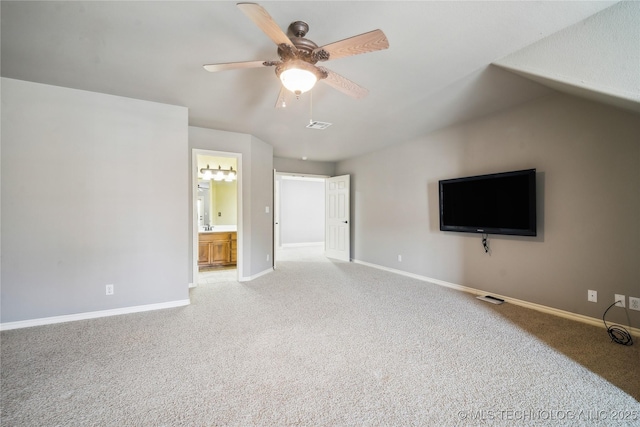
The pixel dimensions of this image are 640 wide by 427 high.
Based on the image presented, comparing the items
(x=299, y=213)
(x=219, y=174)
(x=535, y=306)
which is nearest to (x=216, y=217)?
(x=219, y=174)

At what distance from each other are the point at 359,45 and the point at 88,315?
3.88 meters

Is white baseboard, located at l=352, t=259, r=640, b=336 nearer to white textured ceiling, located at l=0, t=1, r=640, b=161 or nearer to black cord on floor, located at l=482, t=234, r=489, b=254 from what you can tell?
black cord on floor, located at l=482, t=234, r=489, b=254

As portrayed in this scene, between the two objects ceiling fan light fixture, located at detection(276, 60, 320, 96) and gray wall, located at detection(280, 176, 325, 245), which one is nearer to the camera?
ceiling fan light fixture, located at detection(276, 60, 320, 96)

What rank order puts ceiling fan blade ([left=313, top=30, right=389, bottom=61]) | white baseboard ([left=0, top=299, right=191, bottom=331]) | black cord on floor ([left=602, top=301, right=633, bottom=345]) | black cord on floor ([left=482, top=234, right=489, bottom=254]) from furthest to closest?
1. black cord on floor ([left=482, top=234, right=489, bottom=254])
2. white baseboard ([left=0, top=299, right=191, bottom=331])
3. black cord on floor ([left=602, top=301, right=633, bottom=345])
4. ceiling fan blade ([left=313, top=30, right=389, bottom=61])

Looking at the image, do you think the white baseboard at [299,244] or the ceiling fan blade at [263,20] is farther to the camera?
the white baseboard at [299,244]

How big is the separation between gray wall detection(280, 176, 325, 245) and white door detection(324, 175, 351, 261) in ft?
7.93

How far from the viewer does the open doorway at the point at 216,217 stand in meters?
4.43

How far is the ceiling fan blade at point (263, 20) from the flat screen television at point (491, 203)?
10.4 ft

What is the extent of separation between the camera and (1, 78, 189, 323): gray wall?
2828 mm

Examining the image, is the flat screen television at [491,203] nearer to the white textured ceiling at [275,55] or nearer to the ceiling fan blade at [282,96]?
the white textured ceiling at [275,55]

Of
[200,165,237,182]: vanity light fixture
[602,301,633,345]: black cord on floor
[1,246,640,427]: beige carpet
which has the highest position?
[200,165,237,182]: vanity light fixture

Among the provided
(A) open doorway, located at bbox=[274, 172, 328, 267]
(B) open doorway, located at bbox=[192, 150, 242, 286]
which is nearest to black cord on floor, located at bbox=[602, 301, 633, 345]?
(B) open doorway, located at bbox=[192, 150, 242, 286]

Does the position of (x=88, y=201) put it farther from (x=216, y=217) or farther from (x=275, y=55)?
(x=216, y=217)

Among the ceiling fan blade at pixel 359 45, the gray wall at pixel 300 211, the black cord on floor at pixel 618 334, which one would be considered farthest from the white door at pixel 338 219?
the ceiling fan blade at pixel 359 45
